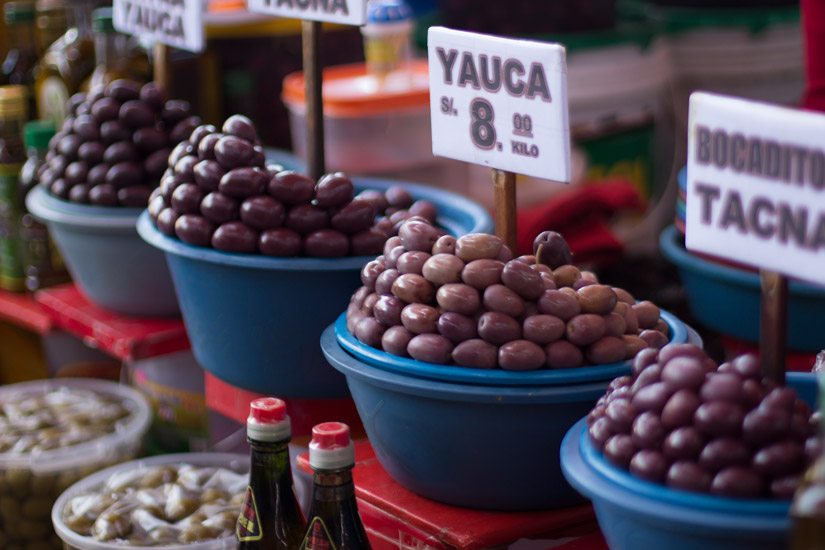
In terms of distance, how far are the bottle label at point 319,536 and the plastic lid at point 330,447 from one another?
0.09 metres

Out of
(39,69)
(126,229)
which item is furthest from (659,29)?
(126,229)

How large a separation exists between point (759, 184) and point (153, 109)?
1.13 meters

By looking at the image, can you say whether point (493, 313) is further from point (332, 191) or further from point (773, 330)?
point (332, 191)

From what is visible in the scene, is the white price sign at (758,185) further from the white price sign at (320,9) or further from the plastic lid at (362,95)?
the plastic lid at (362,95)

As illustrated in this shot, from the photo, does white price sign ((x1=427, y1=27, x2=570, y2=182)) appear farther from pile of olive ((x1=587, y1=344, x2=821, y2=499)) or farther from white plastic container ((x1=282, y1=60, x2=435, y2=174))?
white plastic container ((x1=282, y1=60, x2=435, y2=174))

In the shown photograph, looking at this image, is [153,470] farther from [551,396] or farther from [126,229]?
[551,396]

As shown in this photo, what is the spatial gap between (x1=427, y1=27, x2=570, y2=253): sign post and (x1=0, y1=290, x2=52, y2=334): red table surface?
999 millimetres

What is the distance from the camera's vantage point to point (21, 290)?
2.05 m

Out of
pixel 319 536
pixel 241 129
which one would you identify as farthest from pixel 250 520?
pixel 241 129

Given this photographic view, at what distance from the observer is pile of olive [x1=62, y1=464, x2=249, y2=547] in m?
1.41

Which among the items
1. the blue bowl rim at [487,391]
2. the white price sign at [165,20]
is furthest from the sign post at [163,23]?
the blue bowl rim at [487,391]

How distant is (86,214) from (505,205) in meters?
0.78

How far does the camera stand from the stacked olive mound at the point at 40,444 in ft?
5.39

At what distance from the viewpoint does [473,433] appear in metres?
0.99
